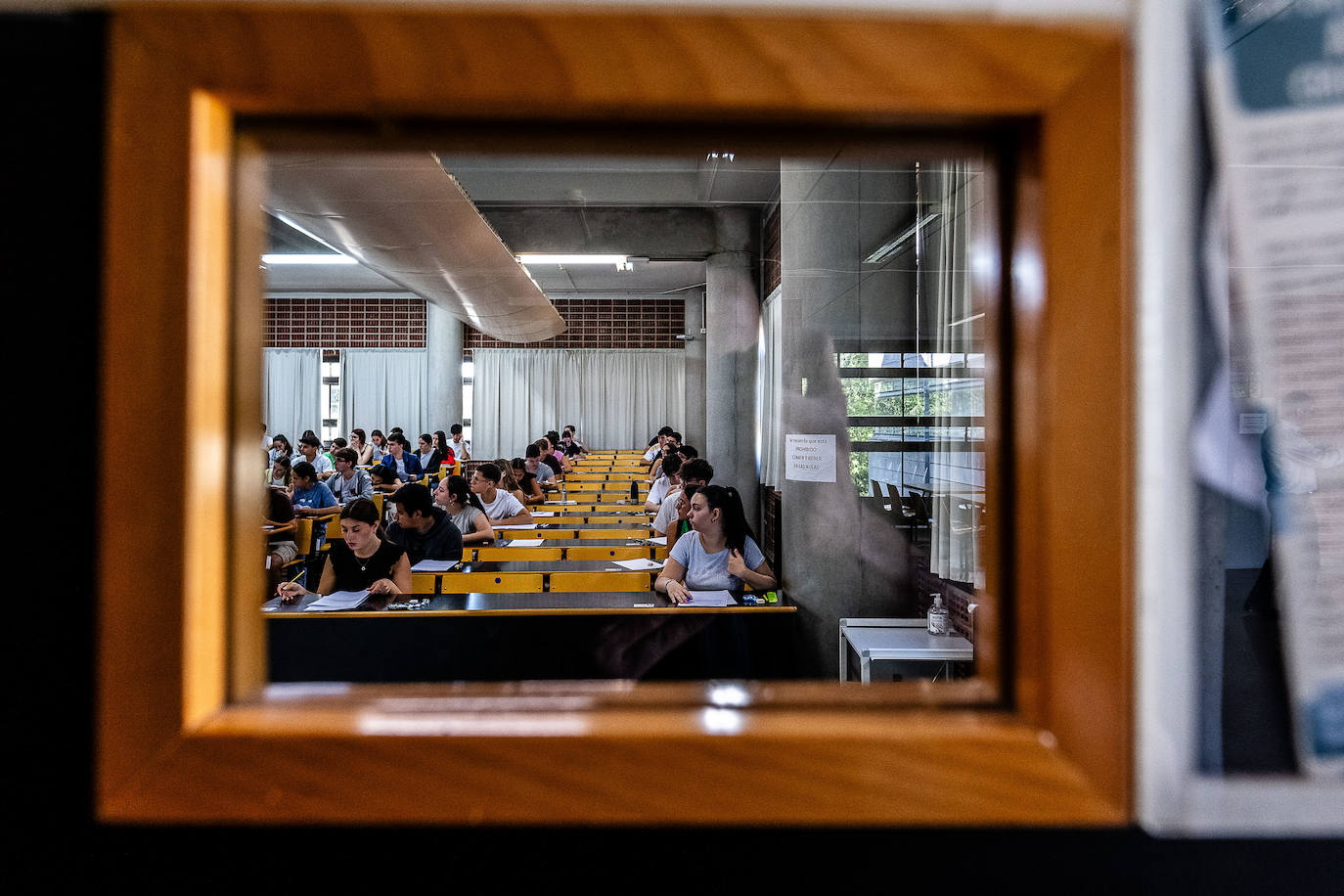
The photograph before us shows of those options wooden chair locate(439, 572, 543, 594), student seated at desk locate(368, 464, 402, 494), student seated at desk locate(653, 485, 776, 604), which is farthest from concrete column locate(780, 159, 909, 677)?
student seated at desk locate(368, 464, 402, 494)

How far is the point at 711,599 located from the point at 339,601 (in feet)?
5.83

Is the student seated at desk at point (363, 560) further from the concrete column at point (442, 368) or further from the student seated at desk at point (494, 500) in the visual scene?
the concrete column at point (442, 368)

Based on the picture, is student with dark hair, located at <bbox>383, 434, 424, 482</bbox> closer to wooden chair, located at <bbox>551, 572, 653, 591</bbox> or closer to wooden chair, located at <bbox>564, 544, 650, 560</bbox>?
wooden chair, located at <bbox>564, 544, 650, 560</bbox>

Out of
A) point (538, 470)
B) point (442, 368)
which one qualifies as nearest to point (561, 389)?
point (442, 368)

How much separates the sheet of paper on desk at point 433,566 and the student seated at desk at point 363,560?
224 mm

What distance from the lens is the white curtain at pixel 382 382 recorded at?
14008mm

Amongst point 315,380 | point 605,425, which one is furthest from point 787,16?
point 315,380

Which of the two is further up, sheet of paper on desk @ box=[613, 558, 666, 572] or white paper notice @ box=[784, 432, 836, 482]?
white paper notice @ box=[784, 432, 836, 482]

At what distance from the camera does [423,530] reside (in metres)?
4.59

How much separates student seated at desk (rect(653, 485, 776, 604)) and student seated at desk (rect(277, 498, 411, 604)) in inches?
54.3

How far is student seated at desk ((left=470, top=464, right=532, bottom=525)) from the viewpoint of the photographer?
5.77 meters

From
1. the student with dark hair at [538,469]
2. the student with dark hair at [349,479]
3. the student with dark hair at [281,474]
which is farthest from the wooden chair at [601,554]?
the student with dark hair at [281,474]

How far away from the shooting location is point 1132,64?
0.63 m

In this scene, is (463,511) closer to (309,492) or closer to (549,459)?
(309,492)
